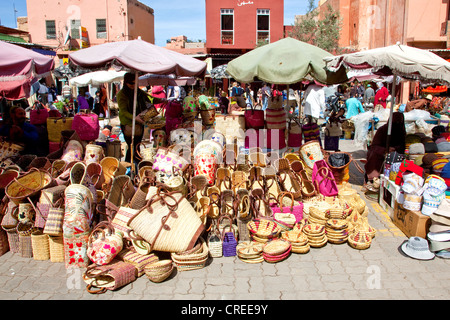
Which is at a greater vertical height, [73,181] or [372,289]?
[73,181]

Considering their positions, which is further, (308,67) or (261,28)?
(261,28)

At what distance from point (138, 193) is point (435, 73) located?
4309mm

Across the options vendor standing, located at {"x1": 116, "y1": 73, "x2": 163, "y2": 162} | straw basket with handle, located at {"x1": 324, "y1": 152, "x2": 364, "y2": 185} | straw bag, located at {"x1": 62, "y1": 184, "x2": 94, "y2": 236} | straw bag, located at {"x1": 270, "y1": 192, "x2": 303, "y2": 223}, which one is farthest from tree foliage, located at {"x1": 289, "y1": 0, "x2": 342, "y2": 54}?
straw bag, located at {"x1": 62, "y1": 184, "x2": 94, "y2": 236}

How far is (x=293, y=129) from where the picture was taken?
22.7 feet

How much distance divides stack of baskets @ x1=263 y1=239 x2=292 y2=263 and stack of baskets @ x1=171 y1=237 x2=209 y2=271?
2.16 feet

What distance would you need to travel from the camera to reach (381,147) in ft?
19.1

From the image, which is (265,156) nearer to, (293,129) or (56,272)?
(293,129)

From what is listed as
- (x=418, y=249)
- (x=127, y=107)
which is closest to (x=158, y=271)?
(x=418, y=249)

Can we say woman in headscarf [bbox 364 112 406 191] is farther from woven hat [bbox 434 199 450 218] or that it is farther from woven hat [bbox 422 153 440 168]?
woven hat [bbox 434 199 450 218]

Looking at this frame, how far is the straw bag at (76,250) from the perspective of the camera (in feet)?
11.6

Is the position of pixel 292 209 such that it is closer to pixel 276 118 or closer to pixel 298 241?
pixel 298 241

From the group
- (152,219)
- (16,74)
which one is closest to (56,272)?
(152,219)

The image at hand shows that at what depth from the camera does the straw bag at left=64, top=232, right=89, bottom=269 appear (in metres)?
3.55
